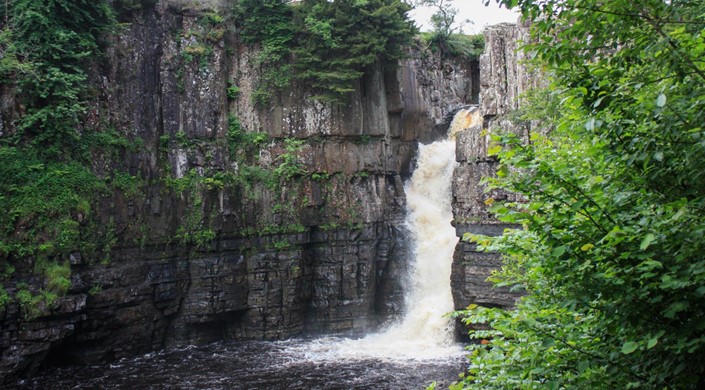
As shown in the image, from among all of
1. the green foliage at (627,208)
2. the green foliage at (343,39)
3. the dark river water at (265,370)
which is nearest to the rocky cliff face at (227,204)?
the dark river water at (265,370)

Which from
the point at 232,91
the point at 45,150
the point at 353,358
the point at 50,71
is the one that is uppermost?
the point at 232,91

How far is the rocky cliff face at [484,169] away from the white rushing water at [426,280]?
151cm

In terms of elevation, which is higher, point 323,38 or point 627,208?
point 323,38

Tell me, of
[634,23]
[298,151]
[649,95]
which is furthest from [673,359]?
[298,151]

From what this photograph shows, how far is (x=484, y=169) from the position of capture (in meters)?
24.4

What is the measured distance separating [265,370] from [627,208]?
1744 cm

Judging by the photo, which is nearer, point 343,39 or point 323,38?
point 323,38

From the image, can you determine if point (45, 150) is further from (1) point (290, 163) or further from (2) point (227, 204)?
(1) point (290, 163)

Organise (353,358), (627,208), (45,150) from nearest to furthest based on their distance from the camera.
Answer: (627,208) < (45,150) < (353,358)

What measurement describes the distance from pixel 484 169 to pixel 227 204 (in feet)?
39.7

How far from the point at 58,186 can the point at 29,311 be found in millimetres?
4800

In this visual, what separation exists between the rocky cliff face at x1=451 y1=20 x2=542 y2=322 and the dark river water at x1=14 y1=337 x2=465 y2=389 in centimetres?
294

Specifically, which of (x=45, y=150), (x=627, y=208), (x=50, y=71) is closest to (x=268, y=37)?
(x=50, y=71)

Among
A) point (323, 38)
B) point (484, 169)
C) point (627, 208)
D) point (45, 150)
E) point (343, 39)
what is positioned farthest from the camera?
point (343, 39)
